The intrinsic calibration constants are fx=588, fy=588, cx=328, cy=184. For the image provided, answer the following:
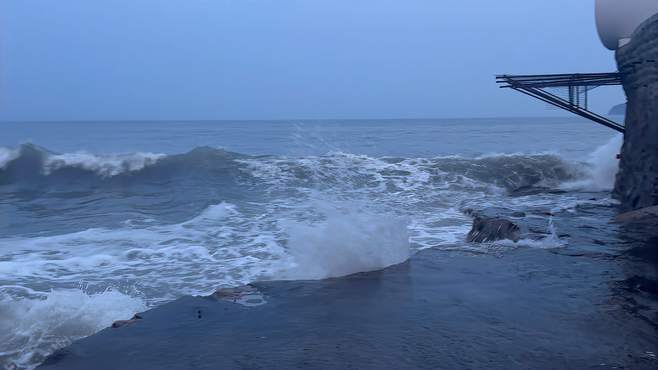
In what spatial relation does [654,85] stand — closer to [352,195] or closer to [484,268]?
[484,268]

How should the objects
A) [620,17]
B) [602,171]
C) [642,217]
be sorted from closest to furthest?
[642,217] < [620,17] < [602,171]

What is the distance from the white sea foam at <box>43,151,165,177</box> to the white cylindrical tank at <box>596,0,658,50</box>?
16.5m

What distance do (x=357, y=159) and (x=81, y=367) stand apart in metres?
20.2

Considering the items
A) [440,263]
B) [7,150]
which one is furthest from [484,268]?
[7,150]

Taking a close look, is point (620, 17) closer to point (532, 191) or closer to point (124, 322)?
point (532, 191)

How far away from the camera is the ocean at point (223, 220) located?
23.4 feet

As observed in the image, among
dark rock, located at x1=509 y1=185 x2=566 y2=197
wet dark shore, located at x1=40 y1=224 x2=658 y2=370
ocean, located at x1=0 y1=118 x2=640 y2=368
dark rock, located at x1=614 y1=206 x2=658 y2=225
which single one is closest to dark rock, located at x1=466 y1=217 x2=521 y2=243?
ocean, located at x1=0 y1=118 x2=640 y2=368

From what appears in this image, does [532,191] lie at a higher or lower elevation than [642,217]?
lower

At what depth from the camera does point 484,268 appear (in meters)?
7.28

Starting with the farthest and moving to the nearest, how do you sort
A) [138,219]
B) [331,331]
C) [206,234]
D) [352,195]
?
[352,195] → [138,219] → [206,234] → [331,331]

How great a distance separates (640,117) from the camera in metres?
11.8

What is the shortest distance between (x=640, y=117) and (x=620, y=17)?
8.94 ft

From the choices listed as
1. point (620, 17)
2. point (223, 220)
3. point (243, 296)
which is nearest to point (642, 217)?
point (620, 17)

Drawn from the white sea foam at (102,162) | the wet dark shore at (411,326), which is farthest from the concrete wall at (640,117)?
the white sea foam at (102,162)
